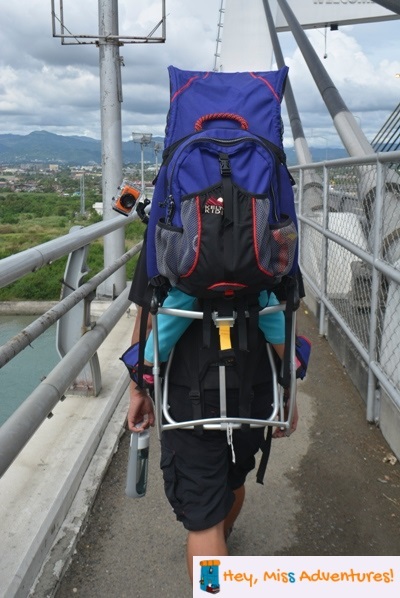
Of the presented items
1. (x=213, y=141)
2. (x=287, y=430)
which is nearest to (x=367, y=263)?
(x=287, y=430)

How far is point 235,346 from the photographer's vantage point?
2.12 meters

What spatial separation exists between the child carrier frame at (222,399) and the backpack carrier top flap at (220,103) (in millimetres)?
527

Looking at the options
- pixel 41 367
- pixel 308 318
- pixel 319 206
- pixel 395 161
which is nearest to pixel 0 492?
pixel 41 367

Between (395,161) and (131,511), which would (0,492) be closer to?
(131,511)

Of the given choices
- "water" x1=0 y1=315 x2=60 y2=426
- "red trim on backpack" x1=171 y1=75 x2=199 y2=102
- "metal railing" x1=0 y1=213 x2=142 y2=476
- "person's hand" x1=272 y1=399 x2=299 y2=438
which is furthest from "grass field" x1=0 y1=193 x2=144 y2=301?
"red trim on backpack" x1=171 y1=75 x2=199 y2=102

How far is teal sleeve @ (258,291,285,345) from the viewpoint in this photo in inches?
87.1

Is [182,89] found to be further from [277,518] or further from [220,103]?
[277,518]

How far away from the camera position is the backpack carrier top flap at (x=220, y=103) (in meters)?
2.09

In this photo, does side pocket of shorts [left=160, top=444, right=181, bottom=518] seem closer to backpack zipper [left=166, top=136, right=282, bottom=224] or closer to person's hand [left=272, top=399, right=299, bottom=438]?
person's hand [left=272, top=399, right=299, bottom=438]

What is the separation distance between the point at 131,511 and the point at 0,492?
64 cm

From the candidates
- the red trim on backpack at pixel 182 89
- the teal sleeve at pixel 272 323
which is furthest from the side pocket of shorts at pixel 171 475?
the red trim on backpack at pixel 182 89

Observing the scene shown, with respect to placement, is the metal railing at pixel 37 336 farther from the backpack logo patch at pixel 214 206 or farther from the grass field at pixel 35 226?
the grass field at pixel 35 226

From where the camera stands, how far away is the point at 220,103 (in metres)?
2.10

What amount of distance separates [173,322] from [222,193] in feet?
1.56
